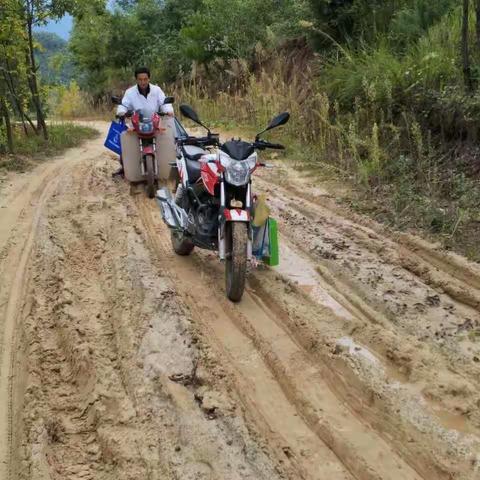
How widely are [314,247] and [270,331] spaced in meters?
1.78

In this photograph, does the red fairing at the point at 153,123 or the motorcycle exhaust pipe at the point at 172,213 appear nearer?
the motorcycle exhaust pipe at the point at 172,213

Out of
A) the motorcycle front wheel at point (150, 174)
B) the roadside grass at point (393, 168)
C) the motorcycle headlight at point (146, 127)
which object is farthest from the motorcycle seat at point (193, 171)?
the motorcycle headlight at point (146, 127)

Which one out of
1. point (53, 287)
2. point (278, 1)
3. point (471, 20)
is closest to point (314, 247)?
point (53, 287)

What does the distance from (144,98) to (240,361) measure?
5.58 metres

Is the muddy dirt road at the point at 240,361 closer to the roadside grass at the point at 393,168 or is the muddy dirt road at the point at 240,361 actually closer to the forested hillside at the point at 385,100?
the roadside grass at the point at 393,168

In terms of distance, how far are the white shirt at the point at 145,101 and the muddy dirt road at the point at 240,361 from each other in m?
2.83

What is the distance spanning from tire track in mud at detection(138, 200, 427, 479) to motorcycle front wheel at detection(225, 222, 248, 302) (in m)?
0.14

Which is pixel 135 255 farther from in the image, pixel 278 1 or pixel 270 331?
pixel 278 1

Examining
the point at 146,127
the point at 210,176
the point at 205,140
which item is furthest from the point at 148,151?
the point at 210,176

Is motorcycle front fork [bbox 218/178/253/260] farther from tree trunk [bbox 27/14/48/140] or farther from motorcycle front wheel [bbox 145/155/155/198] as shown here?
tree trunk [bbox 27/14/48/140]

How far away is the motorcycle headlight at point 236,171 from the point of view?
454 cm

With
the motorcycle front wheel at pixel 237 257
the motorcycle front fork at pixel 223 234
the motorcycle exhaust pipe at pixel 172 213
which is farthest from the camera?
the motorcycle exhaust pipe at pixel 172 213

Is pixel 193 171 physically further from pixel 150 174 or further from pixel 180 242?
pixel 150 174

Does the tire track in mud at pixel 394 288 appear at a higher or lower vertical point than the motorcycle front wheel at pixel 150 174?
lower
